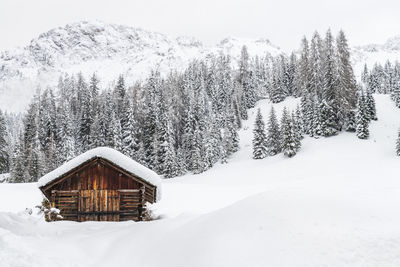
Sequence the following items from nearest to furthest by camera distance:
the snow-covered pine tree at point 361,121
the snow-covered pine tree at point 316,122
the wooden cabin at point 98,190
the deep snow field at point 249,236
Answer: the deep snow field at point 249,236 → the wooden cabin at point 98,190 → the snow-covered pine tree at point 361,121 → the snow-covered pine tree at point 316,122

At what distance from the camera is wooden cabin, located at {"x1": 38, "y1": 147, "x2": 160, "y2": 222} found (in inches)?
628

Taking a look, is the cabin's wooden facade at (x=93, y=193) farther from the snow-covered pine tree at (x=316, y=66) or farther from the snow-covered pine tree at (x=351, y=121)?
the snow-covered pine tree at (x=316, y=66)

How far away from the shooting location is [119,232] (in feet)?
40.3

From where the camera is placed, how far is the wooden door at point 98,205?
16.2m

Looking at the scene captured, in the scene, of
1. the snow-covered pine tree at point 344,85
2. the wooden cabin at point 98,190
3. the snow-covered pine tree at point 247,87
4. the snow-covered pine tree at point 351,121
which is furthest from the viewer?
the snow-covered pine tree at point 247,87

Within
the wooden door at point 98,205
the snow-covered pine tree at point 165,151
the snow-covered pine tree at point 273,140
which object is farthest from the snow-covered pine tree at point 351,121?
the wooden door at point 98,205

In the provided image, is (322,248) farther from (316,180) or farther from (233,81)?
(233,81)

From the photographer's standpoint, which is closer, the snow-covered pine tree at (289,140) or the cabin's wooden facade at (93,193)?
the cabin's wooden facade at (93,193)

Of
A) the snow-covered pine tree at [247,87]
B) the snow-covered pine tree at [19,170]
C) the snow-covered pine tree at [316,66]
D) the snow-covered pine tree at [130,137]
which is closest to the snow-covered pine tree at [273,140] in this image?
the snow-covered pine tree at [316,66]

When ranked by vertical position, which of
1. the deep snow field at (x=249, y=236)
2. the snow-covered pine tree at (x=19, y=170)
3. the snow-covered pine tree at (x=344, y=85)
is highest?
the snow-covered pine tree at (x=344, y=85)

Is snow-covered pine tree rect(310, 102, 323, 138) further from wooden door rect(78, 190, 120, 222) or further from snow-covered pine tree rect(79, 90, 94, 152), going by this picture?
snow-covered pine tree rect(79, 90, 94, 152)

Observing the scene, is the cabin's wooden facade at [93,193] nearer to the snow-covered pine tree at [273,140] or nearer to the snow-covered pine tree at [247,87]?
the snow-covered pine tree at [273,140]

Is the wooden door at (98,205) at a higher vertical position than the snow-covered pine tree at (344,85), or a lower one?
lower

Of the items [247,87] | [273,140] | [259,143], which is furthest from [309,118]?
[247,87]
